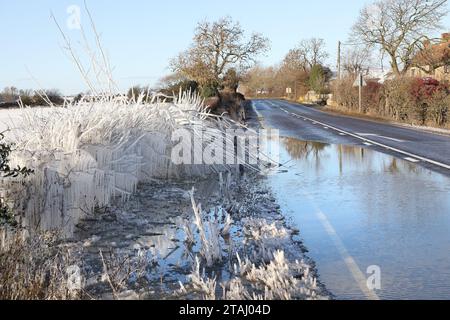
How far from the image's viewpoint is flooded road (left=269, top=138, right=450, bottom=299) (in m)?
5.07

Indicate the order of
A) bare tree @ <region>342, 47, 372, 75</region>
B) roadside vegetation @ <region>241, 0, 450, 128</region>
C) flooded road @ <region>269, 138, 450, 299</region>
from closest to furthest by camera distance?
flooded road @ <region>269, 138, 450, 299</region> < roadside vegetation @ <region>241, 0, 450, 128</region> < bare tree @ <region>342, 47, 372, 75</region>

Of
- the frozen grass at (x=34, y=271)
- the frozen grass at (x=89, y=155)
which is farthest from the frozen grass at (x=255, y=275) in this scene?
the frozen grass at (x=89, y=155)

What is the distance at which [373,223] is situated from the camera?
7402 millimetres

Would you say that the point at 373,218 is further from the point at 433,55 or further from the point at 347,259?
the point at 433,55

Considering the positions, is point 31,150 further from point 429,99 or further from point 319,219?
point 429,99

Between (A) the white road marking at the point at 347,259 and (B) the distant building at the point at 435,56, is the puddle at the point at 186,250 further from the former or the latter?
(B) the distant building at the point at 435,56

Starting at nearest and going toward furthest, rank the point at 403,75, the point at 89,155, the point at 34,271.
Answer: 1. the point at 34,271
2. the point at 89,155
3. the point at 403,75

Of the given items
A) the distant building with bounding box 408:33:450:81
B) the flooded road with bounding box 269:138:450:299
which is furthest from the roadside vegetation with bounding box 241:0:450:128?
the flooded road with bounding box 269:138:450:299

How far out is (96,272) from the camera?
5305 mm

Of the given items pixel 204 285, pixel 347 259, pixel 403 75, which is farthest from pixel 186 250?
pixel 403 75

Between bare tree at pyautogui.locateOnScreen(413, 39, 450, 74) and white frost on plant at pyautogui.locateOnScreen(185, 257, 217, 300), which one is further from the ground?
bare tree at pyautogui.locateOnScreen(413, 39, 450, 74)

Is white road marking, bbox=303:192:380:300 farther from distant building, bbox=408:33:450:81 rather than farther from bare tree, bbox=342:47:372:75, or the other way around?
bare tree, bbox=342:47:372:75

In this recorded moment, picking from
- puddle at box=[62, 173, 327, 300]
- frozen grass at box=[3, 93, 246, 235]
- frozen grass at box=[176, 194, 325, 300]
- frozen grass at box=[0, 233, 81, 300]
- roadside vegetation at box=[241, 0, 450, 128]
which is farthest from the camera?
roadside vegetation at box=[241, 0, 450, 128]
